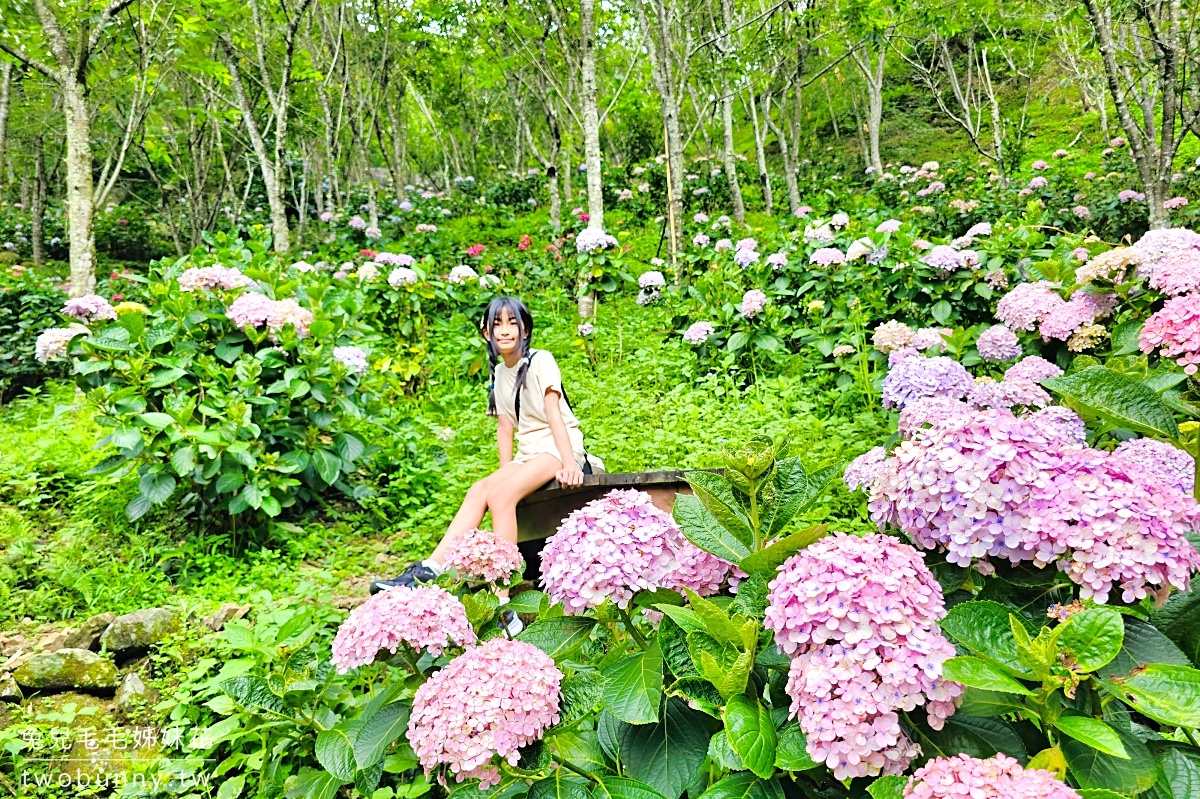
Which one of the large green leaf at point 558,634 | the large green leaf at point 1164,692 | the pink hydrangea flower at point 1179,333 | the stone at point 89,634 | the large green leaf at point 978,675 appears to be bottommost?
the stone at point 89,634

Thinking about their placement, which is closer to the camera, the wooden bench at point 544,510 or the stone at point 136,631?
the stone at point 136,631

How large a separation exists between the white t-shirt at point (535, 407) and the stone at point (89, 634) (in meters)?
1.71

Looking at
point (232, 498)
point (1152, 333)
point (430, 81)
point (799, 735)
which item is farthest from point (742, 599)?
point (430, 81)

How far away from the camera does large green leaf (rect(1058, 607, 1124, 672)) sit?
0.73 meters

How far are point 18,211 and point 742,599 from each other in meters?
21.8

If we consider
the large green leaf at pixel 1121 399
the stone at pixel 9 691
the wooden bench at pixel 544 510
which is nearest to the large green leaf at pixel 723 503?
the large green leaf at pixel 1121 399

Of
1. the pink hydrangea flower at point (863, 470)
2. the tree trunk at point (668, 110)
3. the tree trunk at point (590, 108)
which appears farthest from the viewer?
the tree trunk at point (668, 110)

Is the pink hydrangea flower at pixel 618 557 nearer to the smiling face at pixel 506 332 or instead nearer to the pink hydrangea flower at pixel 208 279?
the smiling face at pixel 506 332

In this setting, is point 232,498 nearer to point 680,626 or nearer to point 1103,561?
point 680,626

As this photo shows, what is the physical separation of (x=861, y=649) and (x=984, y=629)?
202mm

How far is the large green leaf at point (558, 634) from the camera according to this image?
1117mm

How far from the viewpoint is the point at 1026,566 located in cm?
93

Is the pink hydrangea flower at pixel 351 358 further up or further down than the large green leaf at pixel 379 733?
further up

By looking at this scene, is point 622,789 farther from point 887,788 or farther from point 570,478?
point 570,478
